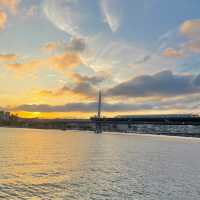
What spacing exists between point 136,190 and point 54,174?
1272cm

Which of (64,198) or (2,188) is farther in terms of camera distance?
(2,188)

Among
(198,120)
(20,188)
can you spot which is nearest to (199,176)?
(20,188)

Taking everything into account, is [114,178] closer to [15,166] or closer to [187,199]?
[187,199]

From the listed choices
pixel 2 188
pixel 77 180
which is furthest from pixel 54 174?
pixel 2 188

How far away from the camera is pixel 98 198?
29156 mm

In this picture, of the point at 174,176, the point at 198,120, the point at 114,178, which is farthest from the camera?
the point at 198,120

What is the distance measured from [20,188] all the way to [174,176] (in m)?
21.5

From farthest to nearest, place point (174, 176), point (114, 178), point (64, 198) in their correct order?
point (174, 176) < point (114, 178) < point (64, 198)

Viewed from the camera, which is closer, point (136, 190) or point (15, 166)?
point (136, 190)

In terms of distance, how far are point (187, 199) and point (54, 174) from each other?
18.0 m

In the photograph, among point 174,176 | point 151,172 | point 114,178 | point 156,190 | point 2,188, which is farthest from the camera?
point 151,172

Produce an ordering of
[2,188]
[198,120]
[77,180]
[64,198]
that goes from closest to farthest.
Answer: [64,198]
[2,188]
[77,180]
[198,120]

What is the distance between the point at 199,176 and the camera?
146 feet

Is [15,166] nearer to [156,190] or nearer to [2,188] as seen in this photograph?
[2,188]
